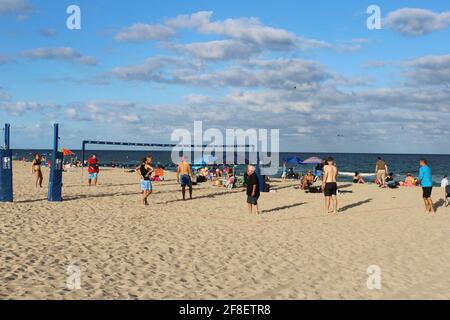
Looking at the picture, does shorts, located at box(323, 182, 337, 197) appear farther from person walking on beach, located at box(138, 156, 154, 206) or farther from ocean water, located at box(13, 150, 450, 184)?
ocean water, located at box(13, 150, 450, 184)

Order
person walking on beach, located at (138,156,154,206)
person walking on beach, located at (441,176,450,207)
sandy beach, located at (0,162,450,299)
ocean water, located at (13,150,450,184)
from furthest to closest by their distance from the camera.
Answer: ocean water, located at (13,150,450,184)
person walking on beach, located at (441,176,450,207)
person walking on beach, located at (138,156,154,206)
sandy beach, located at (0,162,450,299)

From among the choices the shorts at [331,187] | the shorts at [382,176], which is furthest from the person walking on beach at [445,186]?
the shorts at [331,187]

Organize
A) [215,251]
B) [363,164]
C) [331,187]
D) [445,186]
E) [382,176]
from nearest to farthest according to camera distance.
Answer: [215,251]
[331,187]
[445,186]
[382,176]
[363,164]

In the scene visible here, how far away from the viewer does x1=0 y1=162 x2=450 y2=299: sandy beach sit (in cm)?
539

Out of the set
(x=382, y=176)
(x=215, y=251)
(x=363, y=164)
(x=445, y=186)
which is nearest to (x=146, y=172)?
(x=215, y=251)

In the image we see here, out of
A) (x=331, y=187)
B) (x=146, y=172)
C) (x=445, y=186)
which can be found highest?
(x=146, y=172)

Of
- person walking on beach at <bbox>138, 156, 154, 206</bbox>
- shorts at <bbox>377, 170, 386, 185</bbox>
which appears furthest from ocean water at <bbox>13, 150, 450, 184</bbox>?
person walking on beach at <bbox>138, 156, 154, 206</bbox>

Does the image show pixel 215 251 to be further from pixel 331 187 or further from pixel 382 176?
pixel 382 176

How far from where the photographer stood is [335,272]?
6.35 m

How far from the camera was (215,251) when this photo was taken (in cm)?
747

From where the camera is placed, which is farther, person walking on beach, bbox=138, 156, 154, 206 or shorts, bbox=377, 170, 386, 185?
shorts, bbox=377, 170, 386, 185
